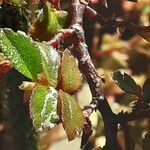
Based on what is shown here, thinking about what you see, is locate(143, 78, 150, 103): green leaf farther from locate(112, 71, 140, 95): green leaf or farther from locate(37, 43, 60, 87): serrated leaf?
locate(37, 43, 60, 87): serrated leaf

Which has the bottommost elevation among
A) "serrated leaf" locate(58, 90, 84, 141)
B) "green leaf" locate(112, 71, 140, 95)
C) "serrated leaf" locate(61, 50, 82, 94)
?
"green leaf" locate(112, 71, 140, 95)

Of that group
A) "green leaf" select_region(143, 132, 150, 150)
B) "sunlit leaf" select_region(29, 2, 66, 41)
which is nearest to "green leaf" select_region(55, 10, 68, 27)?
"sunlit leaf" select_region(29, 2, 66, 41)

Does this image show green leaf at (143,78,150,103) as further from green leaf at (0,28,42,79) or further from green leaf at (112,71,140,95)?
green leaf at (0,28,42,79)

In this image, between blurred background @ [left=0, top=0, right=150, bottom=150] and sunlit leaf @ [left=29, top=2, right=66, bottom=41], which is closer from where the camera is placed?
sunlit leaf @ [left=29, top=2, right=66, bottom=41]

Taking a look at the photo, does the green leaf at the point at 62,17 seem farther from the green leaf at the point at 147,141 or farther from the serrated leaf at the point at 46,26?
the green leaf at the point at 147,141

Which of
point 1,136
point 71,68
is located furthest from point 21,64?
point 1,136

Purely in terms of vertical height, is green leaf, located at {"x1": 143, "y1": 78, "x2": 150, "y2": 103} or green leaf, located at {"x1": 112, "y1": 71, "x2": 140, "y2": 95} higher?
green leaf, located at {"x1": 112, "y1": 71, "x2": 140, "y2": 95}
